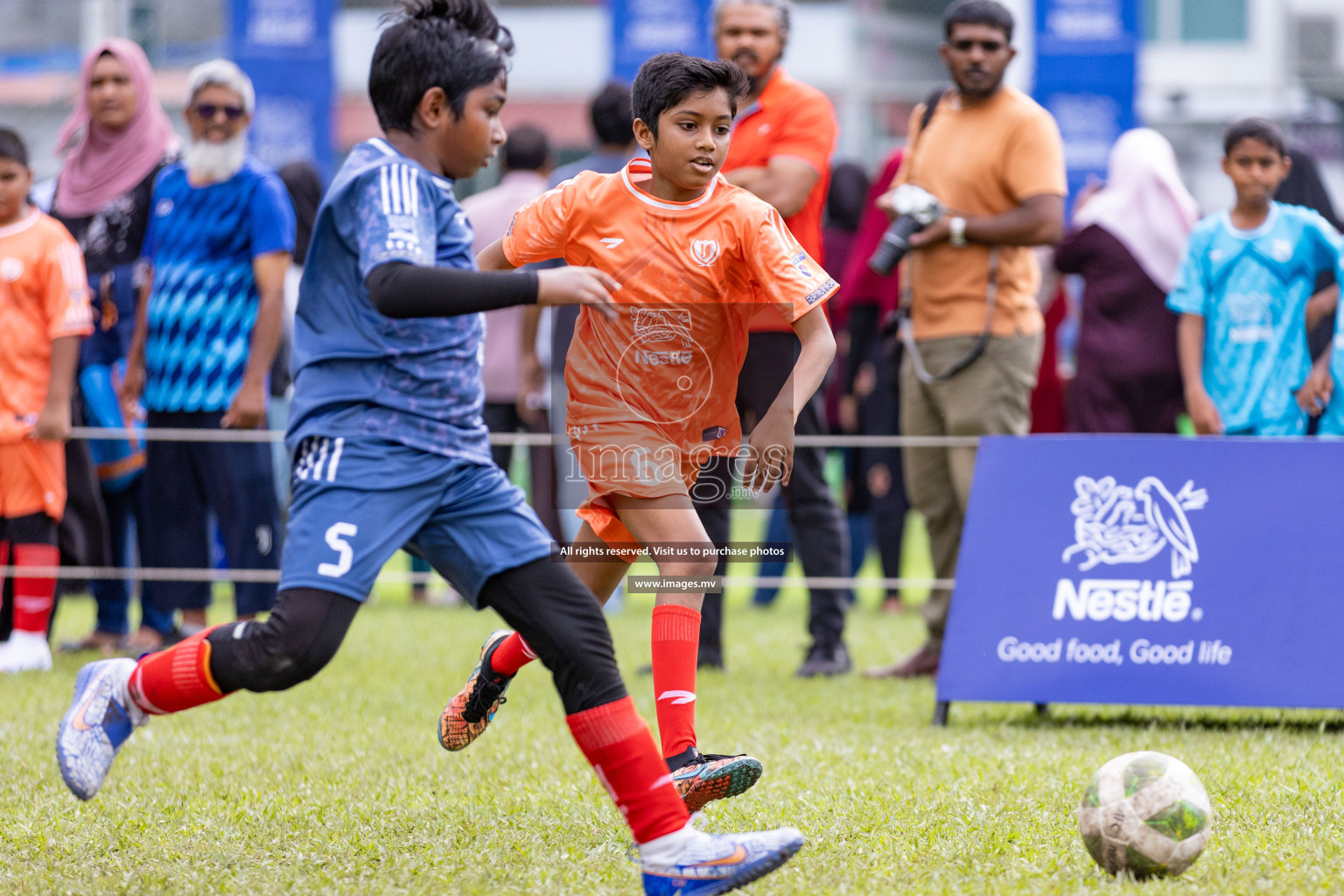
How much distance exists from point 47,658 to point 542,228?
3950 mm

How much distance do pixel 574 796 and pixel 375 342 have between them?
1485 mm

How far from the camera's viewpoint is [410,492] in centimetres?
336

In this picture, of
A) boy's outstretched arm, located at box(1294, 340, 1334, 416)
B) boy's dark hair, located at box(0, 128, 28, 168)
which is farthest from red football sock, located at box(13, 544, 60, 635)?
boy's outstretched arm, located at box(1294, 340, 1334, 416)

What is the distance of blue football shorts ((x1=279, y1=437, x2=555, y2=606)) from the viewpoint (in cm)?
332

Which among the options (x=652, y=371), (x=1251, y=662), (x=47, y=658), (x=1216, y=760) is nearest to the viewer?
(x=652, y=371)

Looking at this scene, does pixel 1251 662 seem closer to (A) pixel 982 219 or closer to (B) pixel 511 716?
(A) pixel 982 219

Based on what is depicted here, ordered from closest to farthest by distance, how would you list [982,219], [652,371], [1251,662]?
[652,371]
[1251,662]
[982,219]

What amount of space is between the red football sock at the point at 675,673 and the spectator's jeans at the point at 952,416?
2485 mm

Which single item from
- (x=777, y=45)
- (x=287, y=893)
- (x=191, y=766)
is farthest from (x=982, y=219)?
(x=287, y=893)

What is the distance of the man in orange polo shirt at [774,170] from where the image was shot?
6.29m

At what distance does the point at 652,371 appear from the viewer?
410 centimetres

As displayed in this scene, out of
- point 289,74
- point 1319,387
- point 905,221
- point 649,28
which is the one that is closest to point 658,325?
point 905,221

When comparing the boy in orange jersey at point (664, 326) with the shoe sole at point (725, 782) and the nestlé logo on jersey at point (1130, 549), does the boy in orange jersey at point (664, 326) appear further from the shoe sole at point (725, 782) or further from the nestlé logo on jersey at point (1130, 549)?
the nestlé logo on jersey at point (1130, 549)

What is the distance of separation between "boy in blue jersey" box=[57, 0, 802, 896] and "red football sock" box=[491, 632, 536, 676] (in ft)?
2.14
